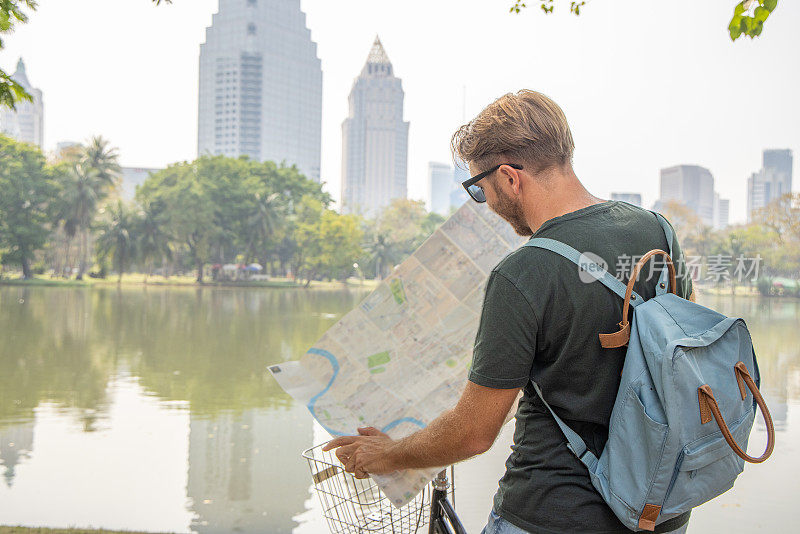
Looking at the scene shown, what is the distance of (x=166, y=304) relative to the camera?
1612cm

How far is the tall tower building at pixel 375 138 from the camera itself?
4275 cm

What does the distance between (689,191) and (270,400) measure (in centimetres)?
1589

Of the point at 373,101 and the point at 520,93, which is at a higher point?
the point at 373,101

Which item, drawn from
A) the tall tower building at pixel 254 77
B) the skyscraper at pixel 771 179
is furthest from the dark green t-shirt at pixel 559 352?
the tall tower building at pixel 254 77

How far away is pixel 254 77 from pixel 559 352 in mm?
44963

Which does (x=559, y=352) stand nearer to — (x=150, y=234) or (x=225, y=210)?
(x=150, y=234)

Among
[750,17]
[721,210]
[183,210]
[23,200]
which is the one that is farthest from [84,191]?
[750,17]

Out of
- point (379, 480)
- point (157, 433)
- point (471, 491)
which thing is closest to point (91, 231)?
point (157, 433)

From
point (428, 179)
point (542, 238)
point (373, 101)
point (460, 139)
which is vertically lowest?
point (542, 238)

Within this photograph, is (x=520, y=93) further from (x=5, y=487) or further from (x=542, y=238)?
(x=5, y=487)

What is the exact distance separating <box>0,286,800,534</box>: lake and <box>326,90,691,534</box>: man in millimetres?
2070

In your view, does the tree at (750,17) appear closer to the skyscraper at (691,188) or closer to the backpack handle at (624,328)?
the backpack handle at (624,328)

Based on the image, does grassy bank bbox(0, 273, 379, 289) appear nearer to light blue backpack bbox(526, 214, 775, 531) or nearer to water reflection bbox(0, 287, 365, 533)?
water reflection bbox(0, 287, 365, 533)

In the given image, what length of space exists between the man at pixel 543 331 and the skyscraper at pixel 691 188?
18054 millimetres
